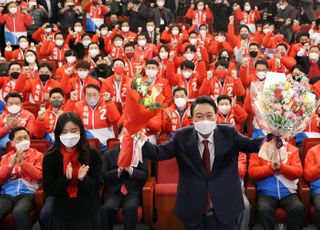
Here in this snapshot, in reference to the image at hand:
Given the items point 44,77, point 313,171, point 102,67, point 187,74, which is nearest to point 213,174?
point 313,171

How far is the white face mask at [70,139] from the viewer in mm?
3270

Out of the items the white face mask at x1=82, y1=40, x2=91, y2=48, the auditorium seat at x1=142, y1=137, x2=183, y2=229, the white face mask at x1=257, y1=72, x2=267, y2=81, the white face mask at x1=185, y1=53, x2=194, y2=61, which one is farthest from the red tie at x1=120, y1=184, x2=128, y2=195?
the white face mask at x1=82, y1=40, x2=91, y2=48

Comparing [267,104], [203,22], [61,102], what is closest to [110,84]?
[61,102]

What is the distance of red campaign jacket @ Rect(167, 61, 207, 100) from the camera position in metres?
7.45

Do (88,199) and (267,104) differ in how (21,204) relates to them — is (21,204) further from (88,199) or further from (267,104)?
(267,104)

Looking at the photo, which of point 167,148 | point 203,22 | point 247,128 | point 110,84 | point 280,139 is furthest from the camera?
point 203,22

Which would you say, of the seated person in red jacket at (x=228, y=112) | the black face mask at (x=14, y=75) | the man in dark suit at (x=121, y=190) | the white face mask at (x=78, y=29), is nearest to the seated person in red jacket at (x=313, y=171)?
the seated person in red jacket at (x=228, y=112)

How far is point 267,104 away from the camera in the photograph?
304 cm

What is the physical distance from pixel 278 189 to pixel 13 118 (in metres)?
3.13

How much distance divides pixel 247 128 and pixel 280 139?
350cm

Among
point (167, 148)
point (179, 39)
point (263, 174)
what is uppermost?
point (179, 39)

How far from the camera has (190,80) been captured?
24.7 ft

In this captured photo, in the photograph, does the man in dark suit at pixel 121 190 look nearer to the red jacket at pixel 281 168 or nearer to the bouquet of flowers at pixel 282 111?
the red jacket at pixel 281 168

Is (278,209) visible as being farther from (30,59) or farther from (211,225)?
(30,59)
